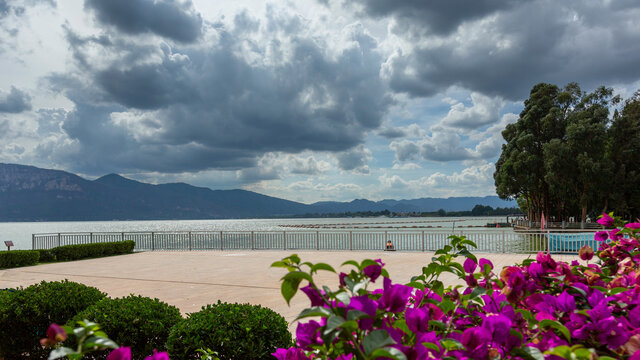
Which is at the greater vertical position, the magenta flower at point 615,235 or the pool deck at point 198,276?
the magenta flower at point 615,235

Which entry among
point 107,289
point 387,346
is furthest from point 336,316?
point 107,289

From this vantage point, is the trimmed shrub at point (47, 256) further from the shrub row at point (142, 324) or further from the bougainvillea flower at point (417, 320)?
the bougainvillea flower at point (417, 320)

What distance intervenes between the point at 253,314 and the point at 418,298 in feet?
7.21

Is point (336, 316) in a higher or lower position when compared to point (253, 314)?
higher

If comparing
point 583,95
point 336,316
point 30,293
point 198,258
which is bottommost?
point 198,258

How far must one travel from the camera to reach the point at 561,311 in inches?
47.5

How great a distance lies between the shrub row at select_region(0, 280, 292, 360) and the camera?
10.4ft

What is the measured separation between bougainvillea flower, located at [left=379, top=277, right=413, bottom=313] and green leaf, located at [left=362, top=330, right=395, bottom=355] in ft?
0.53

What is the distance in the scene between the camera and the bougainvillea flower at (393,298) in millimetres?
973

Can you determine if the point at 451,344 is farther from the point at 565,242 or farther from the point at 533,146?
the point at 533,146

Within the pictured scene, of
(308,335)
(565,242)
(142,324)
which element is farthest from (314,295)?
(565,242)

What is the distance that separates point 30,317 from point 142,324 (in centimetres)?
167

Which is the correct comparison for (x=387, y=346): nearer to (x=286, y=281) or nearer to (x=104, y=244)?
(x=286, y=281)

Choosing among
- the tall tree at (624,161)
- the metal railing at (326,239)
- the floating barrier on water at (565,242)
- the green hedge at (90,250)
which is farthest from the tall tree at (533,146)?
the green hedge at (90,250)
